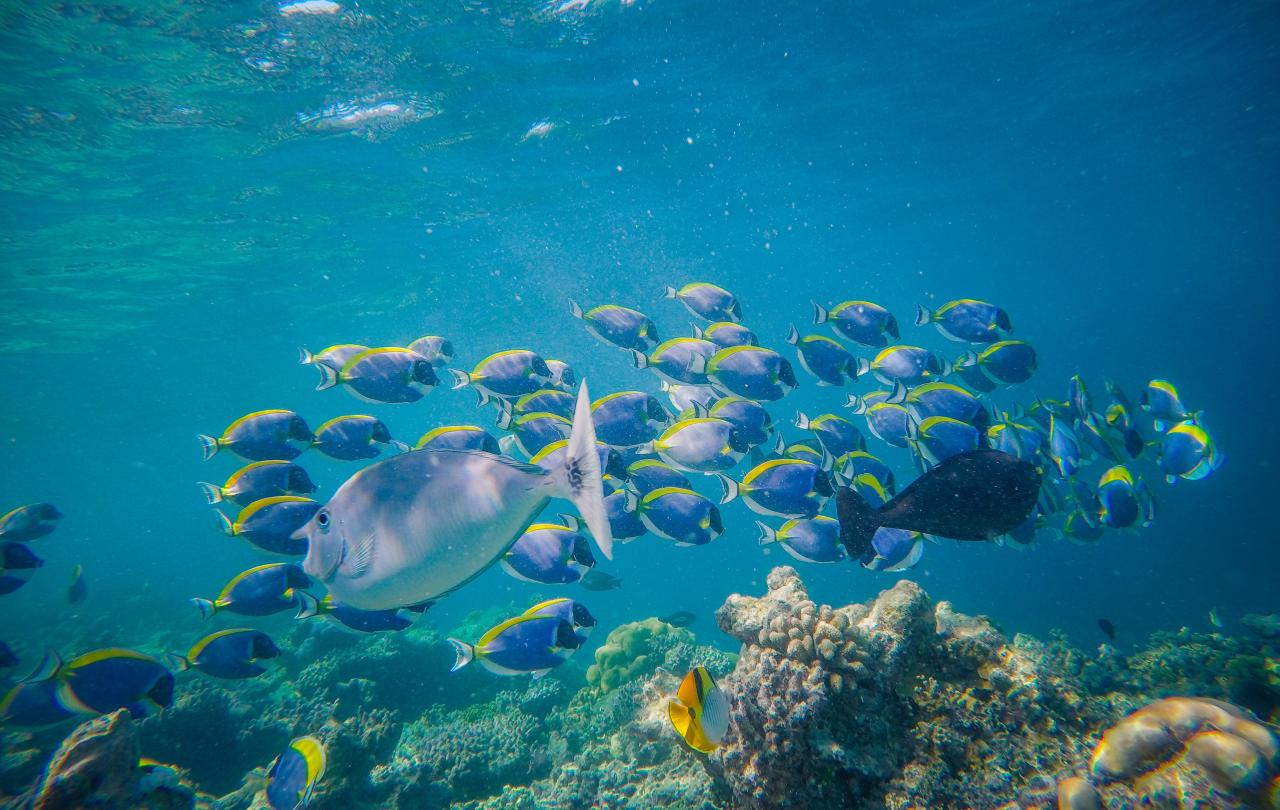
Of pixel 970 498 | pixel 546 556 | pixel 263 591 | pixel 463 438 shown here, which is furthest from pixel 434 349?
pixel 970 498

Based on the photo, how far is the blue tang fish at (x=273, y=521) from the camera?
4.48 metres

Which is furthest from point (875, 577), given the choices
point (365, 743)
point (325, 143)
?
point (325, 143)

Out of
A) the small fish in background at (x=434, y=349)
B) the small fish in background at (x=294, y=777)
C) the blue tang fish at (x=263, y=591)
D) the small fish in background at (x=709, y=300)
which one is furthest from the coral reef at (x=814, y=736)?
the small fish in background at (x=434, y=349)

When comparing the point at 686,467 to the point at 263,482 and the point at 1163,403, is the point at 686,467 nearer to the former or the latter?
the point at 263,482

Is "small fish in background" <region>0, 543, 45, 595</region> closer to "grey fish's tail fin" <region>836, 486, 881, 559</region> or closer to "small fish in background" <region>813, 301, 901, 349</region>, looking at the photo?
"grey fish's tail fin" <region>836, 486, 881, 559</region>

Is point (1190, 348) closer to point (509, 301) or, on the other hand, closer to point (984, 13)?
point (984, 13)

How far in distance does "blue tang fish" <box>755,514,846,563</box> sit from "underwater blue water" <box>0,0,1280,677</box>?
533 centimetres

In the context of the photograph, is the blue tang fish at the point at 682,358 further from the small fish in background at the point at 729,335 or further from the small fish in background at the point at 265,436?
the small fish in background at the point at 265,436

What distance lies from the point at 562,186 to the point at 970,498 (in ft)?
73.0

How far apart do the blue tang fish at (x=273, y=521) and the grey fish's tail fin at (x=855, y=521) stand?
412 cm

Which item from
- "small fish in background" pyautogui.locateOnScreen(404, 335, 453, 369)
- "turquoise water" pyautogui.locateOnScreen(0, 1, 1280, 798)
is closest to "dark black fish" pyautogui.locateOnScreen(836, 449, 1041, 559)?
"small fish in background" pyautogui.locateOnScreen(404, 335, 453, 369)

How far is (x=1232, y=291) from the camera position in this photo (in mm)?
100438

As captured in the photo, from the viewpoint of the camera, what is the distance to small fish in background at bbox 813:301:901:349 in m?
6.03

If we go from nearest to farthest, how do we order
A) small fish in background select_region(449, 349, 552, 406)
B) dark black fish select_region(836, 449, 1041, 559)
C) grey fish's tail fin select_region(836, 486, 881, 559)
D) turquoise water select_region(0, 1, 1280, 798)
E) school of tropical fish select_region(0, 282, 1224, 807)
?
dark black fish select_region(836, 449, 1041, 559), grey fish's tail fin select_region(836, 486, 881, 559), school of tropical fish select_region(0, 282, 1224, 807), small fish in background select_region(449, 349, 552, 406), turquoise water select_region(0, 1, 1280, 798)
